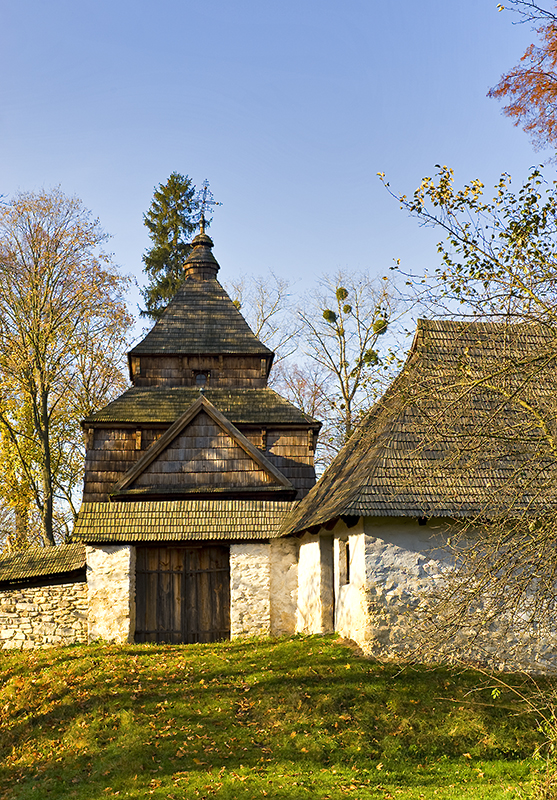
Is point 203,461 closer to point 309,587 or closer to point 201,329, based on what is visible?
point 309,587

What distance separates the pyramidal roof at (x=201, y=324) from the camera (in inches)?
829

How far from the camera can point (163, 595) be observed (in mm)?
16016

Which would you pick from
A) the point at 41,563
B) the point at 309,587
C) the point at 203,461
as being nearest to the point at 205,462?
the point at 203,461

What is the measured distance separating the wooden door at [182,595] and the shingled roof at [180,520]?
0.70 metres

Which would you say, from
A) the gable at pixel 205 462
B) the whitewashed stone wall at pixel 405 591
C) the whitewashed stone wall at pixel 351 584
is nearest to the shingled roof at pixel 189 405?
the gable at pixel 205 462

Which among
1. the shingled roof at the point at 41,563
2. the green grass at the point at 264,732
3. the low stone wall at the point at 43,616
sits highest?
the shingled roof at the point at 41,563

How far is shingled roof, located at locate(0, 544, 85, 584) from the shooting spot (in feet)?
52.1

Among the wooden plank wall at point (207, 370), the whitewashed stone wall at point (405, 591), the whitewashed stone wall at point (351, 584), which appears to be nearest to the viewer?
the whitewashed stone wall at point (405, 591)

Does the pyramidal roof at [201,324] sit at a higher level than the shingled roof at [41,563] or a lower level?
higher

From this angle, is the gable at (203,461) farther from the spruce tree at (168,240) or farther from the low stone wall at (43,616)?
the spruce tree at (168,240)

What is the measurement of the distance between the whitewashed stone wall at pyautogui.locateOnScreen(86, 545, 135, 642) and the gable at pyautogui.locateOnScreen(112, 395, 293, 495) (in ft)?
5.47

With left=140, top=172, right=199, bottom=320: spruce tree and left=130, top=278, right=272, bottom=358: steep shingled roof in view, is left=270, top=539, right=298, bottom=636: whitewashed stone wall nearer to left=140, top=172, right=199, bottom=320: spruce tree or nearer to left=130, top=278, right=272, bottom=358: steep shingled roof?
left=130, top=278, right=272, bottom=358: steep shingled roof

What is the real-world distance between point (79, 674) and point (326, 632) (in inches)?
174

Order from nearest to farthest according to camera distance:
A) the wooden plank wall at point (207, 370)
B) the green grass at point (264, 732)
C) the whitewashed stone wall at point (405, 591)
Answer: the green grass at point (264, 732) → the whitewashed stone wall at point (405, 591) → the wooden plank wall at point (207, 370)
